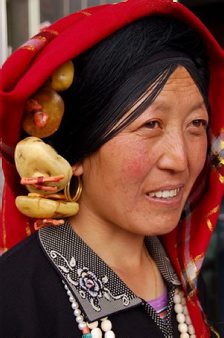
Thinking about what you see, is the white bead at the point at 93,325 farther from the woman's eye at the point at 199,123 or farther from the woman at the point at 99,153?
the woman's eye at the point at 199,123

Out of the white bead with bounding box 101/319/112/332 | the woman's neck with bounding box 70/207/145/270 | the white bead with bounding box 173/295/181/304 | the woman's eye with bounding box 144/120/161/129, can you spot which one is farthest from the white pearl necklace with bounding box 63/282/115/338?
the woman's eye with bounding box 144/120/161/129

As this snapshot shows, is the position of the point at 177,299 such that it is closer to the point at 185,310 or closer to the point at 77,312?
the point at 185,310

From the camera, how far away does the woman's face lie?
37.1 inches

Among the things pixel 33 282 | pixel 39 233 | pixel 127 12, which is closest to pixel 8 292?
pixel 33 282

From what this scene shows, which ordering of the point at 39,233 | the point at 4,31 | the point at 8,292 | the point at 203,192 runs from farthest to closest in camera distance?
1. the point at 4,31
2. the point at 203,192
3. the point at 39,233
4. the point at 8,292

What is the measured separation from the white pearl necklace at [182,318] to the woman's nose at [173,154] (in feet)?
1.21

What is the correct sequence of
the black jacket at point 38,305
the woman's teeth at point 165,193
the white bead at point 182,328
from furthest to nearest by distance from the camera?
the white bead at point 182,328 → the woman's teeth at point 165,193 → the black jacket at point 38,305

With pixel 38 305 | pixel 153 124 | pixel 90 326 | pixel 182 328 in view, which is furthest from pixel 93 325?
pixel 153 124

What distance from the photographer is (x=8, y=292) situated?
0.89 m

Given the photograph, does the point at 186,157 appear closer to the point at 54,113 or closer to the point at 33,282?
the point at 54,113

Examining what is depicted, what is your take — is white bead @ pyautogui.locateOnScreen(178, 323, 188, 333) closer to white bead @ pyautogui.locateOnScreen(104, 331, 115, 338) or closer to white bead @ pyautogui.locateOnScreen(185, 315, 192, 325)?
white bead @ pyautogui.locateOnScreen(185, 315, 192, 325)

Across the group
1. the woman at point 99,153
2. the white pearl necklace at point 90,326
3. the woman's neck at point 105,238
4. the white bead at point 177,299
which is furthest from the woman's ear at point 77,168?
the white bead at point 177,299

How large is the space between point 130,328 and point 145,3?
68cm

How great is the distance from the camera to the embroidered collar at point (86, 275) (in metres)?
0.93
